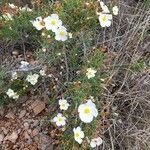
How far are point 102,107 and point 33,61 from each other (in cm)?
61

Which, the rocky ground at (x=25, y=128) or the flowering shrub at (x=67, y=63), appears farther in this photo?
the rocky ground at (x=25, y=128)

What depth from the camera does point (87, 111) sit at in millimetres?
2791

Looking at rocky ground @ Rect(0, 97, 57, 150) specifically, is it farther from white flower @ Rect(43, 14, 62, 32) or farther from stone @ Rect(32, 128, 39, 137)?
white flower @ Rect(43, 14, 62, 32)

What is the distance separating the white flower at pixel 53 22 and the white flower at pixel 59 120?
57 centimetres

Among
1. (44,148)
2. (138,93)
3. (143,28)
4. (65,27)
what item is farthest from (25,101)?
(143,28)

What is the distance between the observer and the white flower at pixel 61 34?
9.91ft

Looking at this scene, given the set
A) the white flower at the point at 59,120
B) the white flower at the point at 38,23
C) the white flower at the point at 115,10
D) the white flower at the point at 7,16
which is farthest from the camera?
the white flower at the point at 115,10

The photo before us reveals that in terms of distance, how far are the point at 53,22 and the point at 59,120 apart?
2.13ft

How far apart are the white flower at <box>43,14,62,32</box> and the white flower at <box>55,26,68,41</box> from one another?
0.03 metres

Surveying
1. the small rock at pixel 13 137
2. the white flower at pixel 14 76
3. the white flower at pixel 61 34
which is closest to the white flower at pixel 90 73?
the white flower at pixel 61 34

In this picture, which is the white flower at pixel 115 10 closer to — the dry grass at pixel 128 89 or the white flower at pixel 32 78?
the dry grass at pixel 128 89

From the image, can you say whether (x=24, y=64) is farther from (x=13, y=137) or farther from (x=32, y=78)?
(x=13, y=137)

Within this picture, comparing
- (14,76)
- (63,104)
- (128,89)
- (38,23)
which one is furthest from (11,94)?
(128,89)

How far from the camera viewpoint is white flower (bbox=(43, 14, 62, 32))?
3.02 metres
